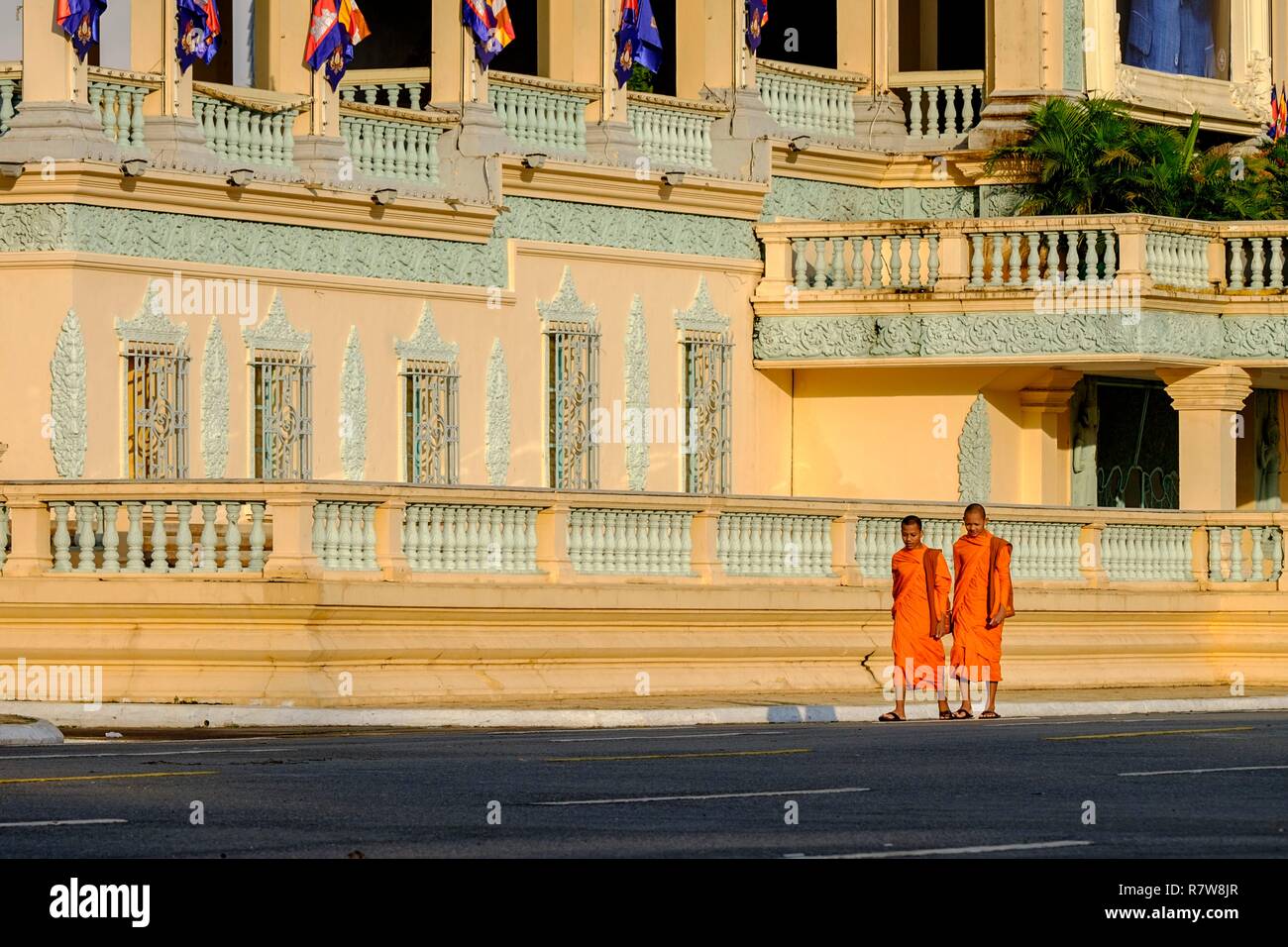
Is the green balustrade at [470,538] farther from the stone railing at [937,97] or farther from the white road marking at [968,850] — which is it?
the white road marking at [968,850]

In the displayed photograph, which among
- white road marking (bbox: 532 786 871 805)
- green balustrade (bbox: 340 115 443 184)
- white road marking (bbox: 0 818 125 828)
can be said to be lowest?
white road marking (bbox: 532 786 871 805)

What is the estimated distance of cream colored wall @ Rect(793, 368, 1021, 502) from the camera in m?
35.3

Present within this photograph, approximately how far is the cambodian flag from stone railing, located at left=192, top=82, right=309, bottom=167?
2.23 m

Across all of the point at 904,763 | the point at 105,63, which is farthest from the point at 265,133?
the point at 904,763

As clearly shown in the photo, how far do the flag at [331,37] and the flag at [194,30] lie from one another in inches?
50.8

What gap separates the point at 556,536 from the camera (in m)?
27.1

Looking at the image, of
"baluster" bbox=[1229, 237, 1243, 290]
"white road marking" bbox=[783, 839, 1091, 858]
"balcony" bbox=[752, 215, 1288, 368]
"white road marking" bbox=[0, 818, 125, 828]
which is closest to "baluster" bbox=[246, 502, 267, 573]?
"white road marking" bbox=[0, 818, 125, 828]

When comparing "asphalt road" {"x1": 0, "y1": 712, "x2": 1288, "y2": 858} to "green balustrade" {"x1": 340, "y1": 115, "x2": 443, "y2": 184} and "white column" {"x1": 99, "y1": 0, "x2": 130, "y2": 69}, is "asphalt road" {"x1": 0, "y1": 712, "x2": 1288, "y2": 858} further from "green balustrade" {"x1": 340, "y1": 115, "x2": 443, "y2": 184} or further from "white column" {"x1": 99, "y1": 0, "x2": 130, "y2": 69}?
"white column" {"x1": 99, "y1": 0, "x2": 130, "y2": 69}

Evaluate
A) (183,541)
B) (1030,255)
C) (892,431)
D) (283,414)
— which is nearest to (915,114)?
(1030,255)

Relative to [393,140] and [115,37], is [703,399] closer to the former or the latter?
[393,140]

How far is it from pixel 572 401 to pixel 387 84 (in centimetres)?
400

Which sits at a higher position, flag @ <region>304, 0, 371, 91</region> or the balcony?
flag @ <region>304, 0, 371, 91</region>

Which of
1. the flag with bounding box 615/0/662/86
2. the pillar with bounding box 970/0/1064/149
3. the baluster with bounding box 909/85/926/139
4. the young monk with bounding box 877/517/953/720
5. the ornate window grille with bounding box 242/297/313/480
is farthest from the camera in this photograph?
the baluster with bounding box 909/85/926/139

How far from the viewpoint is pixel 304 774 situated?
17.7 m
